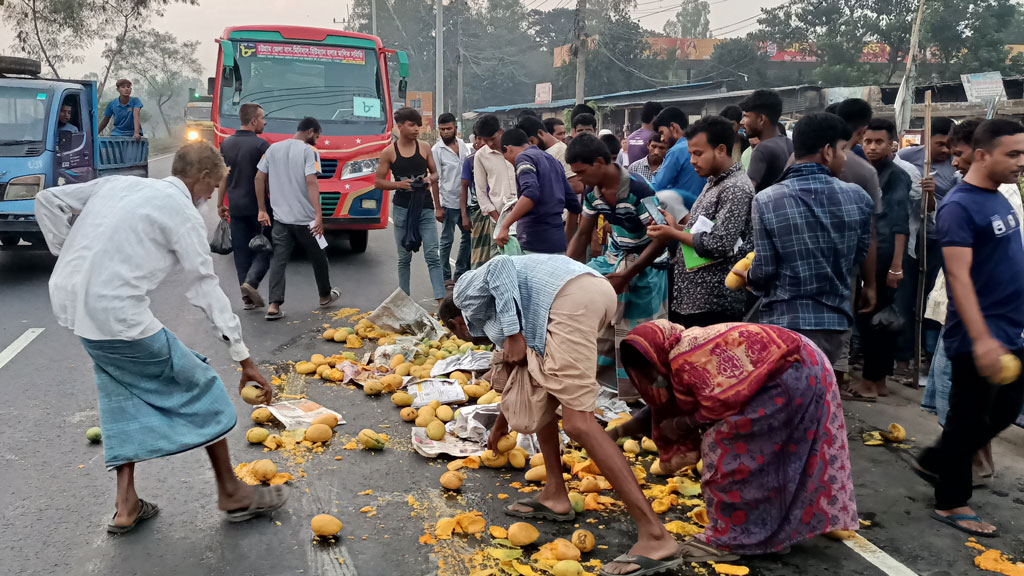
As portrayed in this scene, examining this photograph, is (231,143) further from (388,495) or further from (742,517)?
(742,517)

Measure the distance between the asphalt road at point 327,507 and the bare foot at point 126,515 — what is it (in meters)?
0.07

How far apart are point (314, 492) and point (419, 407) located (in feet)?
4.27

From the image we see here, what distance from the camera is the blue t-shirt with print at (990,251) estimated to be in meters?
3.75

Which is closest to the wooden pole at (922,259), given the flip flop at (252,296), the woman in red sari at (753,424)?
the woman in red sari at (753,424)

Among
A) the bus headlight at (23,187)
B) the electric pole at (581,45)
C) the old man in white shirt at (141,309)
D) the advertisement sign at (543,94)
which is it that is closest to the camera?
the old man in white shirt at (141,309)

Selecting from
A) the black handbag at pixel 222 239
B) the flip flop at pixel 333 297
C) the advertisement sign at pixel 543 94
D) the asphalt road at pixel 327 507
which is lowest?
the asphalt road at pixel 327 507

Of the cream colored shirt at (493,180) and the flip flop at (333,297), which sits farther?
the flip flop at (333,297)

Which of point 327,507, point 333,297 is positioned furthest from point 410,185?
point 327,507

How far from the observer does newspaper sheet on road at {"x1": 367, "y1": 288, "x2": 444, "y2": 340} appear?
24.7 feet

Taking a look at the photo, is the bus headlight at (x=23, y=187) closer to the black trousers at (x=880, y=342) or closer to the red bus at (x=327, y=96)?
the red bus at (x=327, y=96)

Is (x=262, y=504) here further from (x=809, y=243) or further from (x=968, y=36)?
(x=968, y=36)

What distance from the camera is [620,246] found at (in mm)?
5441

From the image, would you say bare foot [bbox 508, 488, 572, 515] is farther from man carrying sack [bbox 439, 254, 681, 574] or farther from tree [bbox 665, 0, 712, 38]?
tree [bbox 665, 0, 712, 38]

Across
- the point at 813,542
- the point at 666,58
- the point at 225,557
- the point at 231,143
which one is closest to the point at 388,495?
the point at 225,557
